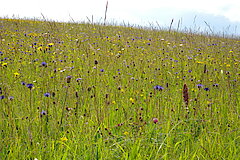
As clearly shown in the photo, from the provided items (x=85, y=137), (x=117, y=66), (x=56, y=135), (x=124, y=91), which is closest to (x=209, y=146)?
(x=85, y=137)

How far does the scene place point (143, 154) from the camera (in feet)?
5.55

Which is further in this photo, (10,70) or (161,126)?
(10,70)

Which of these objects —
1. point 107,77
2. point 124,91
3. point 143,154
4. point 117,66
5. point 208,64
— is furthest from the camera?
point 208,64

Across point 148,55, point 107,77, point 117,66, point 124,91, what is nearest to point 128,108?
point 124,91

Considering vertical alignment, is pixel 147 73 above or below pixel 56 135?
above

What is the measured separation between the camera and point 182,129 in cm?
217

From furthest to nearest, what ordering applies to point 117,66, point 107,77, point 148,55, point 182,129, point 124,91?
point 148,55 → point 117,66 → point 107,77 → point 124,91 → point 182,129

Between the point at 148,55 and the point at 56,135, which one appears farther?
the point at 148,55

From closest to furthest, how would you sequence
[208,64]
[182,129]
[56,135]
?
1. [56,135]
2. [182,129]
3. [208,64]

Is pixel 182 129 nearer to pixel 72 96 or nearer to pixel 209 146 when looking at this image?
pixel 209 146

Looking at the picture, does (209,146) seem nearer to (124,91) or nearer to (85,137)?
(85,137)

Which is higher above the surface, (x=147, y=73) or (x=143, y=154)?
(x=147, y=73)

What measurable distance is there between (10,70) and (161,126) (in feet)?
8.99

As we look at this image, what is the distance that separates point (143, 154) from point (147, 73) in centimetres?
225
